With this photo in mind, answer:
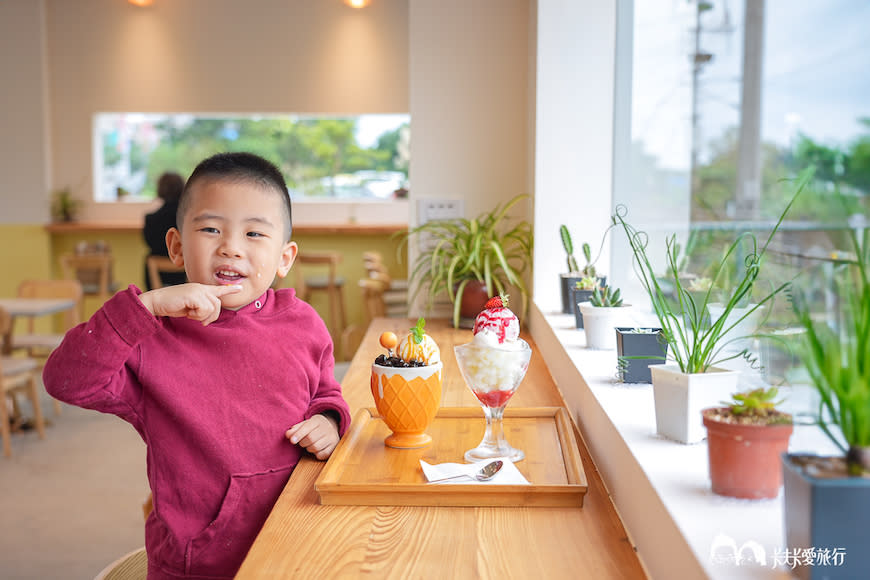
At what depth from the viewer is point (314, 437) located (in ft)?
4.21

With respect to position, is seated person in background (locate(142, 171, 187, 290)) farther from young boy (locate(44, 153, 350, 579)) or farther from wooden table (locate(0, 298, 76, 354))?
young boy (locate(44, 153, 350, 579))

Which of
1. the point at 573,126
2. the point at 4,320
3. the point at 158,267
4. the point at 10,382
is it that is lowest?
the point at 10,382

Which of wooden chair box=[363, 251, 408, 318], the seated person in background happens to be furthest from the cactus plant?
the seated person in background

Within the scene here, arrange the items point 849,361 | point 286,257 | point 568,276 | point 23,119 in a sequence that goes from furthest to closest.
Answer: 1. point 23,119
2. point 568,276
3. point 286,257
4. point 849,361

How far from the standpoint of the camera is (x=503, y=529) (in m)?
A: 0.97

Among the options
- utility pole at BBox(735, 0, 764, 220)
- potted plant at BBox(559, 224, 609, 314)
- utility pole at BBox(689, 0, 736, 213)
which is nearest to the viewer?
potted plant at BBox(559, 224, 609, 314)

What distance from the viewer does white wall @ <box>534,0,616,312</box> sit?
2.31 m

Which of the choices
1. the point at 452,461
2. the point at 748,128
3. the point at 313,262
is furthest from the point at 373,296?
the point at 748,128

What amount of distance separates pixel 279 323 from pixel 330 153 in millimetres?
6257

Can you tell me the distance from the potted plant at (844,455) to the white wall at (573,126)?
65.8 inches

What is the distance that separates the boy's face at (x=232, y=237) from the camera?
1.26 metres

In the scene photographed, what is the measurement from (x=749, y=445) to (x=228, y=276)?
0.84 metres

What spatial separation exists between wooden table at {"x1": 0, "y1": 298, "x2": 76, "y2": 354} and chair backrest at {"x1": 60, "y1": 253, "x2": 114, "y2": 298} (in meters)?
1.30

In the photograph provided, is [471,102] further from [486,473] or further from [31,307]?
[31,307]
